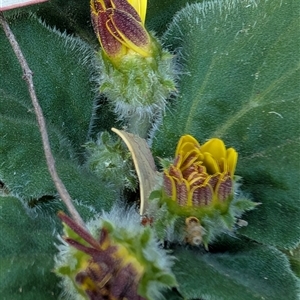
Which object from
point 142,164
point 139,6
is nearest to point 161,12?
point 139,6

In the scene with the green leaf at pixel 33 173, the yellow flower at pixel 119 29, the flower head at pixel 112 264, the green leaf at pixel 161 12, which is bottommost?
the green leaf at pixel 33 173

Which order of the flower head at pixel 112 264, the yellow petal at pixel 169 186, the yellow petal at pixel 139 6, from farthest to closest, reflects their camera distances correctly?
the yellow petal at pixel 139 6 < the yellow petal at pixel 169 186 < the flower head at pixel 112 264

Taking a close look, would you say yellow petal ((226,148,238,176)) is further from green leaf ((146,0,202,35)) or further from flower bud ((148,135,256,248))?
green leaf ((146,0,202,35))

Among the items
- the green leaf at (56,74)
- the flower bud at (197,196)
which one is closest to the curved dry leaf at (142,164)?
the flower bud at (197,196)

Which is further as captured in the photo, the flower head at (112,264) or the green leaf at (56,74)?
the green leaf at (56,74)

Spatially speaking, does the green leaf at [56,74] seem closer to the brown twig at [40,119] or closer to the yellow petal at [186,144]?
the brown twig at [40,119]

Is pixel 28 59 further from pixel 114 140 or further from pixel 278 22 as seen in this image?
pixel 278 22
